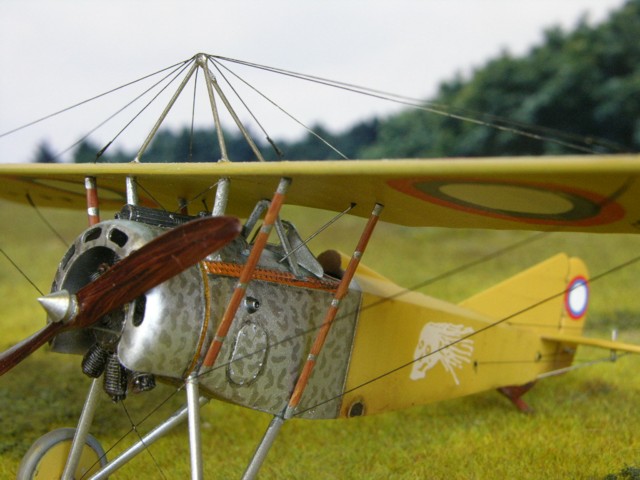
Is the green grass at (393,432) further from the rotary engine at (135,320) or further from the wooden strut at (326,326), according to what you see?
the wooden strut at (326,326)

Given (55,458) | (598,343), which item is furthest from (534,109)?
(55,458)

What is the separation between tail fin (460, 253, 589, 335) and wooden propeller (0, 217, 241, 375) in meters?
3.94

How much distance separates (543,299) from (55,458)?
489cm

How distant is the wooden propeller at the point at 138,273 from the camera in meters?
3.63

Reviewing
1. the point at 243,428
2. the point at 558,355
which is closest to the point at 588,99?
the point at 558,355

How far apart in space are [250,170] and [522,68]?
77.5 feet

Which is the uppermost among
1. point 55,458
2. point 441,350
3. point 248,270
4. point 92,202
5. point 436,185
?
point 436,185

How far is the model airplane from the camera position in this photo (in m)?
3.65

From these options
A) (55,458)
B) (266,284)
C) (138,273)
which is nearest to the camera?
(138,273)

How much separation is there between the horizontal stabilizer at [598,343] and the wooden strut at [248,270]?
3.88m

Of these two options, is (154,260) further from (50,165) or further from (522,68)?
(522,68)

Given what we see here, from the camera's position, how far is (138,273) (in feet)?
12.2

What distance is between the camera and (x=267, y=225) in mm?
3871

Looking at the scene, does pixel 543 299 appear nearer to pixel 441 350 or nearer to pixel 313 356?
pixel 441 350
